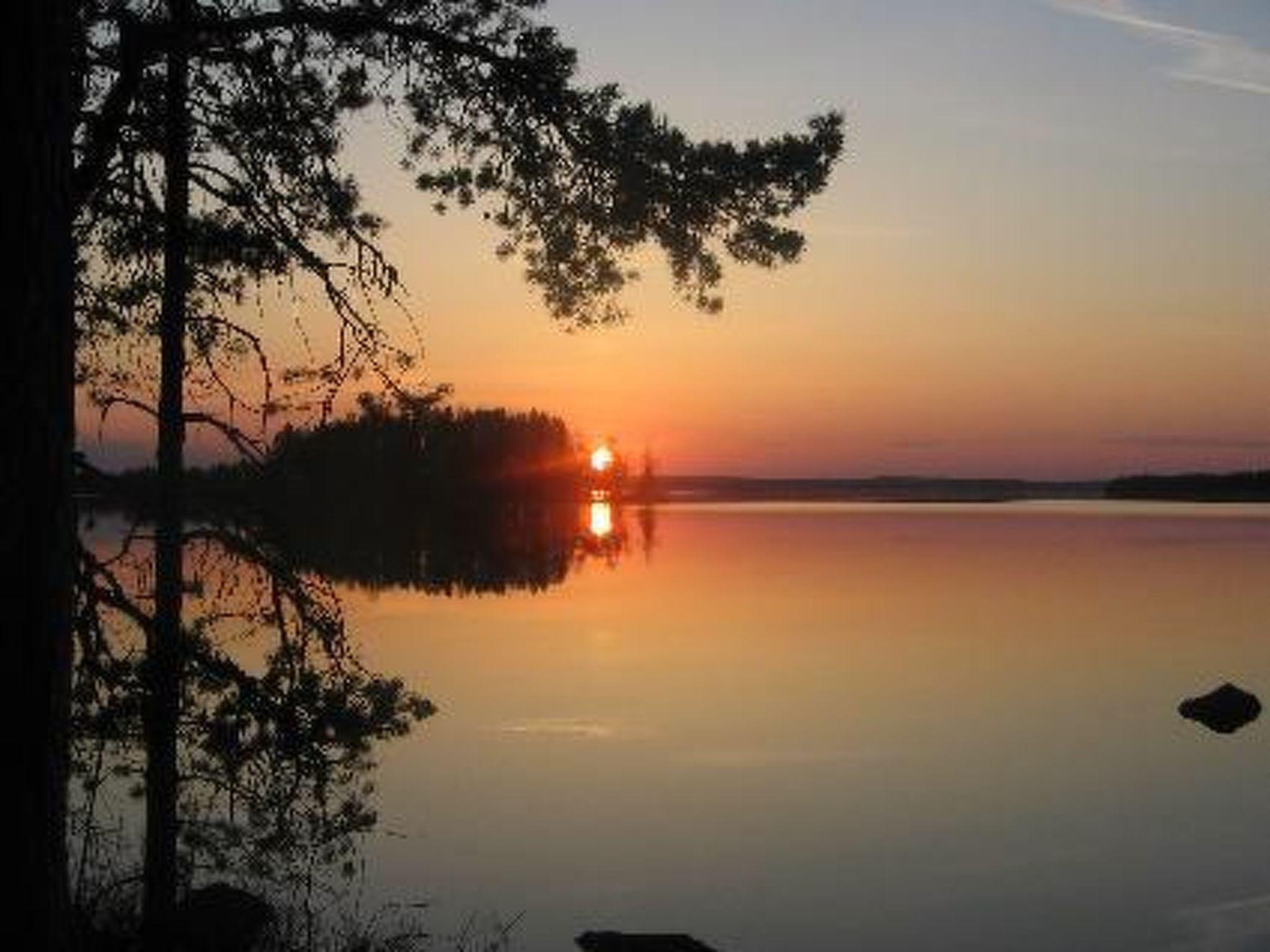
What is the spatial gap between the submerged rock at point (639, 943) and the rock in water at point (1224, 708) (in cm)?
1908

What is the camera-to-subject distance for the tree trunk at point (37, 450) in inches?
196

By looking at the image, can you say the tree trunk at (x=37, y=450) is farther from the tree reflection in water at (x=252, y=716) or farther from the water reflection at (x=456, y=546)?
the water reflection at (x=456, y=546)

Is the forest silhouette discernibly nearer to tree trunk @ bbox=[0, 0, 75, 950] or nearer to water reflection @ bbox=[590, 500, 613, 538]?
tree trunk @ bbox=[0, 0, 75, 950]

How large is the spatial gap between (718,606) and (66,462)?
1922 inches

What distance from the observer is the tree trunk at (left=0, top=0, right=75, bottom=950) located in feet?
16.3

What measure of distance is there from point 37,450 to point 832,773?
20542 mm

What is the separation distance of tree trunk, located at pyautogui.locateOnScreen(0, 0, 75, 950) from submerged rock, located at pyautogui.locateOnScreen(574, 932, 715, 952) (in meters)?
8.56

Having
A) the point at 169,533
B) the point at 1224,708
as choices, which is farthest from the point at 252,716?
the point at 1224,708

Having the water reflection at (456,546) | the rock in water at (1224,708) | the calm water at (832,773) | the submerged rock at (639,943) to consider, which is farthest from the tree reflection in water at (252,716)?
the rock in water at (1224,708)

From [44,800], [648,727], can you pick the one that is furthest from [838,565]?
[44,800]

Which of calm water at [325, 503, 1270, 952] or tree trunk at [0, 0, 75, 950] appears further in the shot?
calm water at [325, 503, 1270, 952]

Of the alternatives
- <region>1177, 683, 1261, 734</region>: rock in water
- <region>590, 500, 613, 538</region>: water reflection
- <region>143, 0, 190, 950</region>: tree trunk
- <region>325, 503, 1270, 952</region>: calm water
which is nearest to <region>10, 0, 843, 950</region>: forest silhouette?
<region>143, 0, 190, 950</region>: tree trunk

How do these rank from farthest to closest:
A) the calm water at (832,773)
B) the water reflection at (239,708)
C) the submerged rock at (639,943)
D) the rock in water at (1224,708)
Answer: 1. the rock in water at (1224,708)
2. the calm water at (832,773)
3. the submerged rock at (639,943)
4. the water reflection at (239,708)

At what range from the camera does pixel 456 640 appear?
1639 inches
